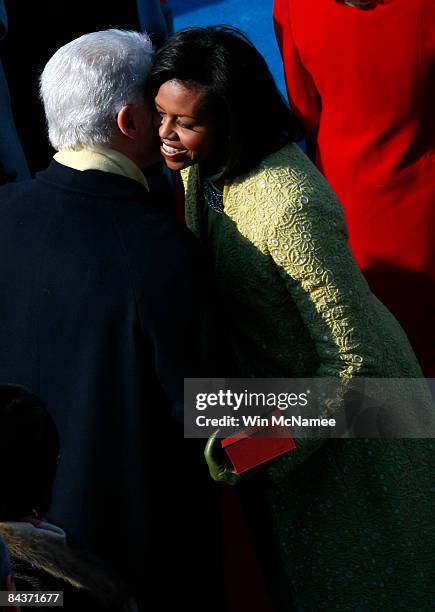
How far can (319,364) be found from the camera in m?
2.13

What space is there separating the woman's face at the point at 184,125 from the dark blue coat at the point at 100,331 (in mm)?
115

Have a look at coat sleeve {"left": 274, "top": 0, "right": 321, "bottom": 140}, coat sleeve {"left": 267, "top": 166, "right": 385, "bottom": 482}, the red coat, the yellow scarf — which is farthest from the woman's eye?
coat sleeve {"left": 274, "top": 0, "right": 321, "bottom": 140}

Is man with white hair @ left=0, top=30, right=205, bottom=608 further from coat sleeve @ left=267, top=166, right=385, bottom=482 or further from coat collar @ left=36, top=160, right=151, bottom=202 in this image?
coat sleeve @ left=267, top=166, right=385, bottom=482

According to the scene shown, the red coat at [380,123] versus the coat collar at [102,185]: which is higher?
the coat collar at [102,185]

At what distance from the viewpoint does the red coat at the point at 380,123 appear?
2779 mm

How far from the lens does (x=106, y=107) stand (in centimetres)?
200

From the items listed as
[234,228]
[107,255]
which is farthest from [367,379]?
[107,255]

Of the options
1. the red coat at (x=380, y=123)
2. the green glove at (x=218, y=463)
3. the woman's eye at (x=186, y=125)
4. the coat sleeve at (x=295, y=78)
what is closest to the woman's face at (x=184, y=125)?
the woman's eye at (x=186, y=125)

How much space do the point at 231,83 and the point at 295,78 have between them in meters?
1.12

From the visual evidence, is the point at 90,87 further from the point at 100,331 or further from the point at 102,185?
the point at 100,331

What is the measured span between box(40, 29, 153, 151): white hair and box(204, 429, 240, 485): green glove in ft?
1.92

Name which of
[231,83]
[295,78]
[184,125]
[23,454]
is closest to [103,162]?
[184,125]

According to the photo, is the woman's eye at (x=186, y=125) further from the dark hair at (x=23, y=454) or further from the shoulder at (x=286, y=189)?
the dark hair at (x=23, y=454)

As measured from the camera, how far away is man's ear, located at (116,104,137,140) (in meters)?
2.01
